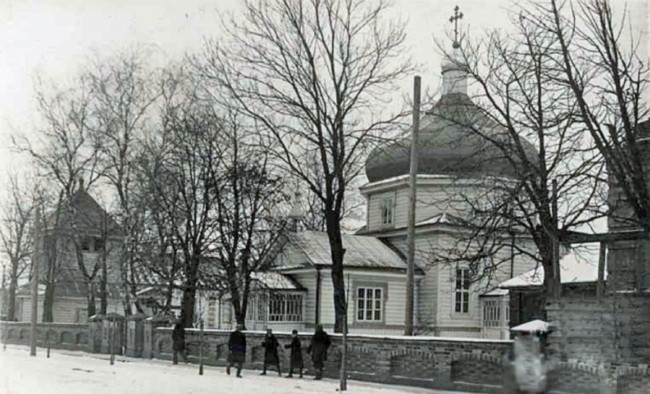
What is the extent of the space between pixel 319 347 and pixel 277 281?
1587 centimetres

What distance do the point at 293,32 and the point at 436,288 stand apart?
18.5m

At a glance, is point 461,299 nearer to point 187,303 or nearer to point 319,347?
point 187,303

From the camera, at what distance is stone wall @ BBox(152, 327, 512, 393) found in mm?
19250

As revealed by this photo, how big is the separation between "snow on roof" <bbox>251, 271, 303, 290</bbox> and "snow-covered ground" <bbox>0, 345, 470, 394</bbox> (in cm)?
1153

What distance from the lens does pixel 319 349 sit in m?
23.4

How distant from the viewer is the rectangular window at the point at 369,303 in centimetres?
4045

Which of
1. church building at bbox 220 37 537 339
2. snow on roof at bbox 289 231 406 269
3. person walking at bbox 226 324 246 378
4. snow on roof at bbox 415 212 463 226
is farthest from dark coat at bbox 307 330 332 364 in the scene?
snow on roof at bbox 415 212 463 226

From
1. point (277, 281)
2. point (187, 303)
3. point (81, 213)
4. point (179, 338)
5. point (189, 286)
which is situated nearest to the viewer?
point (179, 338)

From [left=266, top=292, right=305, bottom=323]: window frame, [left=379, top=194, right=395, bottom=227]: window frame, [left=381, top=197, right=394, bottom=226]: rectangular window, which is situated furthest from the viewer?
[left=381, top=197, right=394, bottom=226]: rectangular window

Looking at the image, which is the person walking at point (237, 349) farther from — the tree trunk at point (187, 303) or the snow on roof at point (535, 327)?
the tree trunk at point (187, 303)

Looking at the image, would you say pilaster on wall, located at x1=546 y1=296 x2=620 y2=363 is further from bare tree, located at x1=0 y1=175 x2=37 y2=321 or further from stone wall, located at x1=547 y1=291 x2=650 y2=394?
bare tree, located at x1=0 y1=175 x2=37 y2=321

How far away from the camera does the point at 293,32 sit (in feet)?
87.4

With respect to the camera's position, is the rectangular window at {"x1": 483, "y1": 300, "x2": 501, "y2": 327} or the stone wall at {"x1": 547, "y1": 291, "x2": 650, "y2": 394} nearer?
the stone wall at {"x1": 547, "y1": 291, "x2": 650, "y2": 394}

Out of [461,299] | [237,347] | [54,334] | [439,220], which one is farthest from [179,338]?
[461,299]
